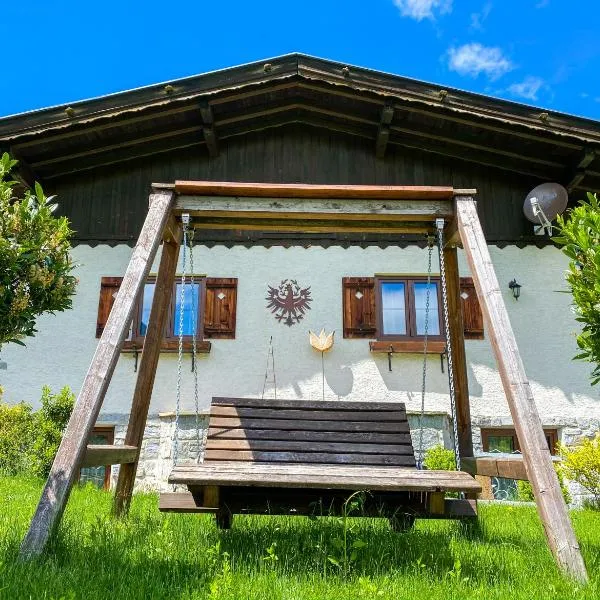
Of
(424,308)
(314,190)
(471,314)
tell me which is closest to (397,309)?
(424,308)

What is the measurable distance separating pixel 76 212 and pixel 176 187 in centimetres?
554

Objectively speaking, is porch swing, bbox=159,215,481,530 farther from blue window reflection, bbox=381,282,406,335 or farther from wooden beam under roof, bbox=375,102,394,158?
wooden beam under roof, bbox=375,102,394,158

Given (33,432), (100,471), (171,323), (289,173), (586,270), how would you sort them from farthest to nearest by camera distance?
1. (289,173)
2. (171,323)
3. (100,471)
4. (33,432)
5. (586,270)

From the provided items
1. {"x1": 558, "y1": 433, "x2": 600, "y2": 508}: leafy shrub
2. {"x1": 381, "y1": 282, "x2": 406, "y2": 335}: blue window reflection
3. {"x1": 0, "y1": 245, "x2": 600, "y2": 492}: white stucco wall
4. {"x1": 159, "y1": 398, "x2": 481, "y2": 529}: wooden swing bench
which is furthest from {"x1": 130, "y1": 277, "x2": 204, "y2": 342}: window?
{"x1": 558, "y1": 433, "x2": 600, "y2": 508}: leafy shrub

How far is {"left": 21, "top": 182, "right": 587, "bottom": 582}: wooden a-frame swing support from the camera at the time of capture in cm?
314

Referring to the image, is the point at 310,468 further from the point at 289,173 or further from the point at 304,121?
the point at 304,121

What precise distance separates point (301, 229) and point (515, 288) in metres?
5.15

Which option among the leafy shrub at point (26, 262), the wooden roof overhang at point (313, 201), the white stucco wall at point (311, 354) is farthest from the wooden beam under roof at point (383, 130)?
the leafy shrub at point (26, 262)

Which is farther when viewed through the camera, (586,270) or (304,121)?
(304,121)

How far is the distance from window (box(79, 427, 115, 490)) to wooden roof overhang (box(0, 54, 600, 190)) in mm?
3971

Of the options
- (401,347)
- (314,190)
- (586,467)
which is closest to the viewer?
(314,190)

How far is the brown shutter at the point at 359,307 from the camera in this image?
858 centimetres

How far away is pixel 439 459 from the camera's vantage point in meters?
7.45

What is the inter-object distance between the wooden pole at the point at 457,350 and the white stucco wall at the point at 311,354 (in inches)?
136
